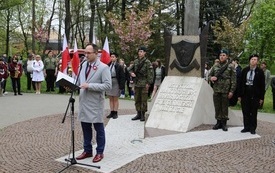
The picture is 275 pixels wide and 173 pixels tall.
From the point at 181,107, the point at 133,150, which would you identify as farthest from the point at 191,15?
the point at 133,150

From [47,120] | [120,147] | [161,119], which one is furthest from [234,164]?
[47,120]

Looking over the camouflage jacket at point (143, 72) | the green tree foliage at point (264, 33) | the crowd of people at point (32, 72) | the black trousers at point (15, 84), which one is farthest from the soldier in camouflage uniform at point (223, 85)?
the black trousers at point (15, 84)

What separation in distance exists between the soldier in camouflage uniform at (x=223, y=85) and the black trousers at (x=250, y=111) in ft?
1.30

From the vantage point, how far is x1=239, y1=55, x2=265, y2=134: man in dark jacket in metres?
9.05

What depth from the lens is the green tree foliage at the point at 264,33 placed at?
16.8 meters

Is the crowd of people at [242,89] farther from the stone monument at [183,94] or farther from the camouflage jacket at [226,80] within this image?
the stone monument at [183,94]

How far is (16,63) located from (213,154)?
12.6 m

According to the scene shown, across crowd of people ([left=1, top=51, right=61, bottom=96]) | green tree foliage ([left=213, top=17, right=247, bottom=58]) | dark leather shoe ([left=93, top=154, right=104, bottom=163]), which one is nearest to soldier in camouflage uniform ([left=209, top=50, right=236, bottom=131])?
dark leather shoe ([left=93, top=154, right=104, bottom=163])

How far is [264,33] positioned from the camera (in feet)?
55.6

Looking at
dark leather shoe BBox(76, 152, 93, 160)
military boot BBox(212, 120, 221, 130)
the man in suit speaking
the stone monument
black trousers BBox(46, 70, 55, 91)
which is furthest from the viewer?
black trousers BBox(46, 70, 55, 91)

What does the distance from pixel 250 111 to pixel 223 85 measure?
0.88 meters

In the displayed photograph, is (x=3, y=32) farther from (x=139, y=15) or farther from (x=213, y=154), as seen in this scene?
(x=213, y=154)

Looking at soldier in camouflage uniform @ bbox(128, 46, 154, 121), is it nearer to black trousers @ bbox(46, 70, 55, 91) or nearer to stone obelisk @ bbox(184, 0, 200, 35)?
stone obelisk @ bbox(184, 0, 200, 35)

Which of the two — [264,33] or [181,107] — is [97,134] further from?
[264,33]
